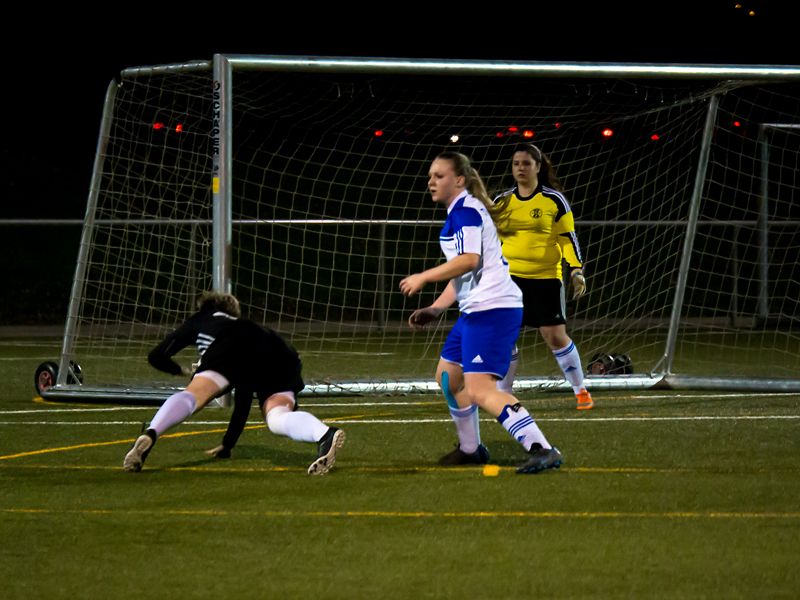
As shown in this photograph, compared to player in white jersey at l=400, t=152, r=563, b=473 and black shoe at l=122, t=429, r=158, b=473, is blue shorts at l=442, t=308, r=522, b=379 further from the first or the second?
black shoe at l=122, t=429, r=158, b=473

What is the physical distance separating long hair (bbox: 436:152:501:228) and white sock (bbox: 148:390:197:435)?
186cm

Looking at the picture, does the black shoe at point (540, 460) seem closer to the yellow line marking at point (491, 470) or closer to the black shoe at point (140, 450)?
the yellow line marking at point (491, 470)

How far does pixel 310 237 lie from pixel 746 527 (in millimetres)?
21089

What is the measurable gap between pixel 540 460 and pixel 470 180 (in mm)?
1475

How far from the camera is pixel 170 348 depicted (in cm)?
589

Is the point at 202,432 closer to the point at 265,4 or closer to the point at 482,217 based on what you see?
the point at 482,217

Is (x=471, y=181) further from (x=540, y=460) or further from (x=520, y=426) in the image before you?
(x=540, y=460)

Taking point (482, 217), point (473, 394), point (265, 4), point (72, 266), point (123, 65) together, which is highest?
point (265, 4)

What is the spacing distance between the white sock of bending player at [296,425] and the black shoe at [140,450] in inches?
24.8

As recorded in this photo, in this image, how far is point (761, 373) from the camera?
1124cm

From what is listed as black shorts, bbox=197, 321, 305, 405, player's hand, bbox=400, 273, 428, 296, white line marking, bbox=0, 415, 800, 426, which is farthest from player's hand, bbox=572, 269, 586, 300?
player's hand, bbox=400, 273, 428, 296

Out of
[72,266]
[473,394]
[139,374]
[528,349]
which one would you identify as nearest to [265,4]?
[72,266]

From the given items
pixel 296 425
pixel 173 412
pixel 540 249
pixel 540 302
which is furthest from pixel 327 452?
pixel 540 249

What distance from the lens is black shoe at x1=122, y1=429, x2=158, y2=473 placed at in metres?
5.66
